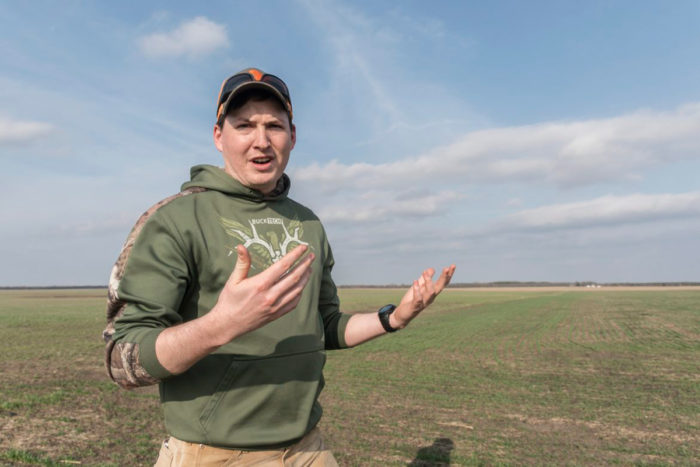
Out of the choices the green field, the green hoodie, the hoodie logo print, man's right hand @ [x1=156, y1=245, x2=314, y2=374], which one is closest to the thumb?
man's right hand @ [x1=156, y1=245, x2=314, y2=374]

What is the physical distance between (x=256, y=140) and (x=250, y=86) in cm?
23

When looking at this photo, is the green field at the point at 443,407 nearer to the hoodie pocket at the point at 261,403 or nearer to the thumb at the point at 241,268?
the hoodie pocket at the point at 261,403

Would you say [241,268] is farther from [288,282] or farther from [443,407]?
[443,407]

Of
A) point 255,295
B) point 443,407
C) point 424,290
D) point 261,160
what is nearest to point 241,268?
point 255,295

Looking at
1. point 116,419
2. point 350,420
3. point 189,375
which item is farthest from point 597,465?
point 116,419

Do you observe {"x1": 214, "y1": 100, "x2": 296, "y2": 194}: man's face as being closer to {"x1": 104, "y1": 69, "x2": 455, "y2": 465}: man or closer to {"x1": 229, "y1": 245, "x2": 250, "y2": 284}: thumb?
{"x1": 104, "y1": 69, "x2": 455, "y2": 465}: man

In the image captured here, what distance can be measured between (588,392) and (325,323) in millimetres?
11985

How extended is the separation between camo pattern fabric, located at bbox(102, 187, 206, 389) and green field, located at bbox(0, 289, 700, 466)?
6.40 m

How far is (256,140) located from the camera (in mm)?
2115

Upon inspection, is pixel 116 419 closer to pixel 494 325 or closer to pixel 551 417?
pixel 551 417

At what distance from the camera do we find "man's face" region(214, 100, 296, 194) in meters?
2.13

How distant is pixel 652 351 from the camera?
1931 centimetres

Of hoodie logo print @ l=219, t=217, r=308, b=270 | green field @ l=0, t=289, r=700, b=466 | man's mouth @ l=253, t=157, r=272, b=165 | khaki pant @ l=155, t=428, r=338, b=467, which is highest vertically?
man's mouth @ l=253, t=157, r=272, b=165

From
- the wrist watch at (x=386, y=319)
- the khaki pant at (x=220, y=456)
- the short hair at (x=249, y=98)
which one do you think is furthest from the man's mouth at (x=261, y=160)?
the khaki pant at (x=220, y=456)
